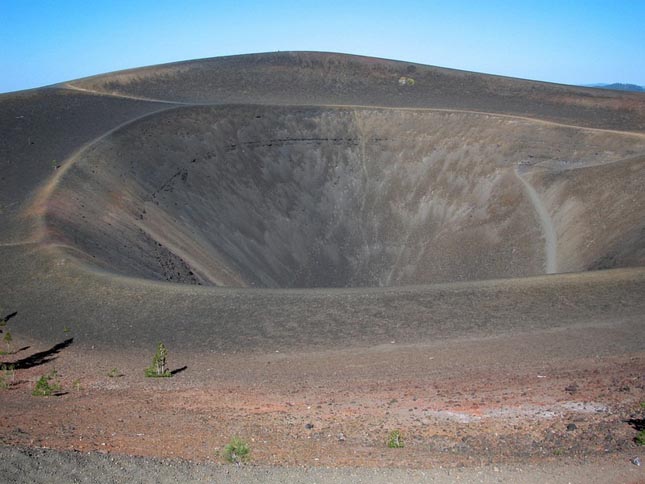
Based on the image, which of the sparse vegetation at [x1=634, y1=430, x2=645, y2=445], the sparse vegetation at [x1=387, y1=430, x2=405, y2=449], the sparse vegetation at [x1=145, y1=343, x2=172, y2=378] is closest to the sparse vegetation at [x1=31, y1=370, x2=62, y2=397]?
the sparse vegetation at [x1=145, y1=343, x2=172, y2=378]

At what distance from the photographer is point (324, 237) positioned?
38406 mm

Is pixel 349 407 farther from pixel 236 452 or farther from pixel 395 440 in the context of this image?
pixel 236 452

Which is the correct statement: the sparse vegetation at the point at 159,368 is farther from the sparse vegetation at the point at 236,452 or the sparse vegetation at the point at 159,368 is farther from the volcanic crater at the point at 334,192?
the volcanic crater at the point at 334,192

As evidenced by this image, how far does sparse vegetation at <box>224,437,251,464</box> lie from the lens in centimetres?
906

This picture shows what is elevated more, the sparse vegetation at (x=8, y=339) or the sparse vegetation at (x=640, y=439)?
the sparse vegetation at (x=8, y=339)

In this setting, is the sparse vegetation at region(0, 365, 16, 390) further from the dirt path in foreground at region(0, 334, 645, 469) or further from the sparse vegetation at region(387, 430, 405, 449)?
the sparse vegetation at region(387, 430, 405, 449)

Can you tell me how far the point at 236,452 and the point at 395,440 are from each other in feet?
7.21

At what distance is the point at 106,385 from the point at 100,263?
334 inches

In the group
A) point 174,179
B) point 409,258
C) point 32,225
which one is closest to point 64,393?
point 32,225

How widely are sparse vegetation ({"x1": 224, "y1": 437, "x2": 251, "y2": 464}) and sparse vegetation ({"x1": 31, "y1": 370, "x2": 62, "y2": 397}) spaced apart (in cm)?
450

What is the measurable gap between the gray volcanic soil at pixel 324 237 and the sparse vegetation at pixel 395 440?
0.77 ft

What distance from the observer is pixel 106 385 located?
1302 cm

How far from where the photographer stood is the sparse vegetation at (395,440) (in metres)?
9.87

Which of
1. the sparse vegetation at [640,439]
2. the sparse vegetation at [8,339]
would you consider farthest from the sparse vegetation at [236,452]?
the sparse vegetation at [8,339]
